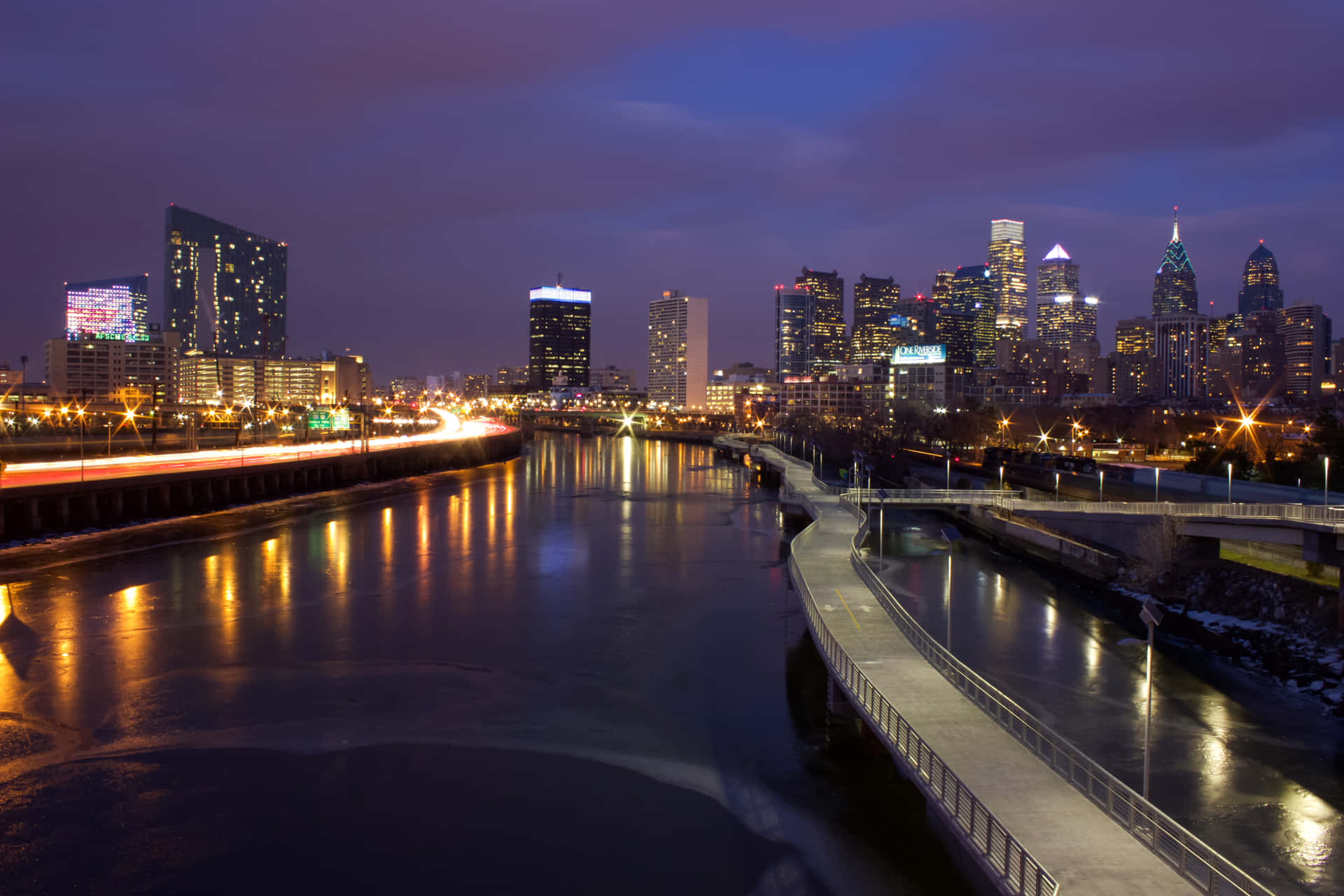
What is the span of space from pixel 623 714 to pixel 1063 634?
1632 cm

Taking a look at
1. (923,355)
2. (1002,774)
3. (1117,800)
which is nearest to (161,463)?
(1002,774)

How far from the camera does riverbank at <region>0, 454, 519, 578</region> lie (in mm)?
38156

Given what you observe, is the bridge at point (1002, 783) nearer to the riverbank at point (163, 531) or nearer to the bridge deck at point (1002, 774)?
the bridge deck at point (1002, 774)

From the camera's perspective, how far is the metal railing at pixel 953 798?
10375mm

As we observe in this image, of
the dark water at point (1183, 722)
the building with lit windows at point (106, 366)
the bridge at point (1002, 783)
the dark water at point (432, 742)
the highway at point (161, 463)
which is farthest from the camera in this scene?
the building with lit windows at point (106, 366)

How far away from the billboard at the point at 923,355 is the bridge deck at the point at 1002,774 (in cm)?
17746

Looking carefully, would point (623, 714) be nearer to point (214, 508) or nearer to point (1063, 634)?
point (1063, 634)

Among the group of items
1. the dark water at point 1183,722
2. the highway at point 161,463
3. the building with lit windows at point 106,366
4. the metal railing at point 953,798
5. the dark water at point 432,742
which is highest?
the building with lit windows at point 106,366

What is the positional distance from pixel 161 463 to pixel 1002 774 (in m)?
64.1

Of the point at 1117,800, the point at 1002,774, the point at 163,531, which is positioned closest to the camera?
the point at 1117,800

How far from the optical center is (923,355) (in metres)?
193

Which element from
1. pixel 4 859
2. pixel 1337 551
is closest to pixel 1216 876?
pixel 4 859

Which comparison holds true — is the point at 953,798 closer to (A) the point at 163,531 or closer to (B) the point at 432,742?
(B) the point at 432,742

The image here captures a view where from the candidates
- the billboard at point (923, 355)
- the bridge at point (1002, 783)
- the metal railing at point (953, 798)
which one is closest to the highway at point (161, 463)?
the bridge at point (1002, 783)
